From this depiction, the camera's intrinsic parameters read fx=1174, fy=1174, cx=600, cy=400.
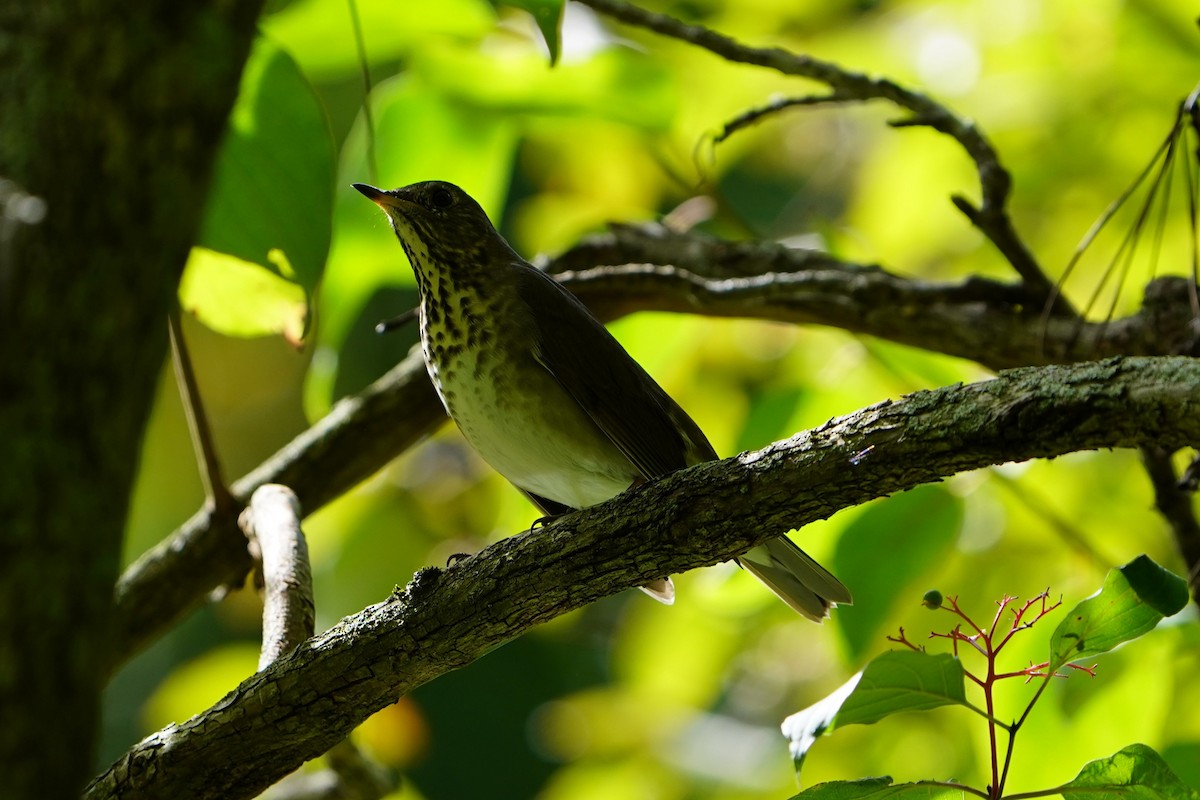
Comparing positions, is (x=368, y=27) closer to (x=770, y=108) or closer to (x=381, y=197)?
(x=381, y=197)

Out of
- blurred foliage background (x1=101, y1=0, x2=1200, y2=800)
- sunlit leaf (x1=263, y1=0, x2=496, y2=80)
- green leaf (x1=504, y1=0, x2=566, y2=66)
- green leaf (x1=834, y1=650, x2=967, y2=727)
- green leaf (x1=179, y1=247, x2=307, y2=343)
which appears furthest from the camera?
sunlit leaf (x1=263, y1=0, x2=496, y2=80)

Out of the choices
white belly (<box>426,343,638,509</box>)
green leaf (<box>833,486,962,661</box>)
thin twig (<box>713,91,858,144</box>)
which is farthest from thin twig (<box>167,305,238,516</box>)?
green leaf (<box>833,486,962,661</box>)

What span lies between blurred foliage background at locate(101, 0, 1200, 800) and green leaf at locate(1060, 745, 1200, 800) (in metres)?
0.68

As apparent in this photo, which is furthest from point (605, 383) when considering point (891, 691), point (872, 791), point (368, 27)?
point (872, 791)

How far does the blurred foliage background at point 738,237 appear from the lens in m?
2.68

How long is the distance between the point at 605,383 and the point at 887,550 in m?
0.89

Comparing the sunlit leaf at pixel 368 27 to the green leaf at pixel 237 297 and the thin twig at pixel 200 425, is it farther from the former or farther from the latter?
the thin twig at pixel 200 425

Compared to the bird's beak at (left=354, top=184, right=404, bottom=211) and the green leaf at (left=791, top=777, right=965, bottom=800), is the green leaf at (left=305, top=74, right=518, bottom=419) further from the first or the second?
the green leaf at (left=791, top=777, right=965, bottom=800)

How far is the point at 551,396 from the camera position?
3.26 m

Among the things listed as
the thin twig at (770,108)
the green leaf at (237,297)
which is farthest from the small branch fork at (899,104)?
the green leaf at (237,297)

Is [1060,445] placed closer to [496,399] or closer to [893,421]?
[893,421]

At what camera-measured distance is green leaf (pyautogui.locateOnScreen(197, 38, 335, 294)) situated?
2584 millimetres

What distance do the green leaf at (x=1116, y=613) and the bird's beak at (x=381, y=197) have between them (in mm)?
2347

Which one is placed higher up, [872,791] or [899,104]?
[899,104]
